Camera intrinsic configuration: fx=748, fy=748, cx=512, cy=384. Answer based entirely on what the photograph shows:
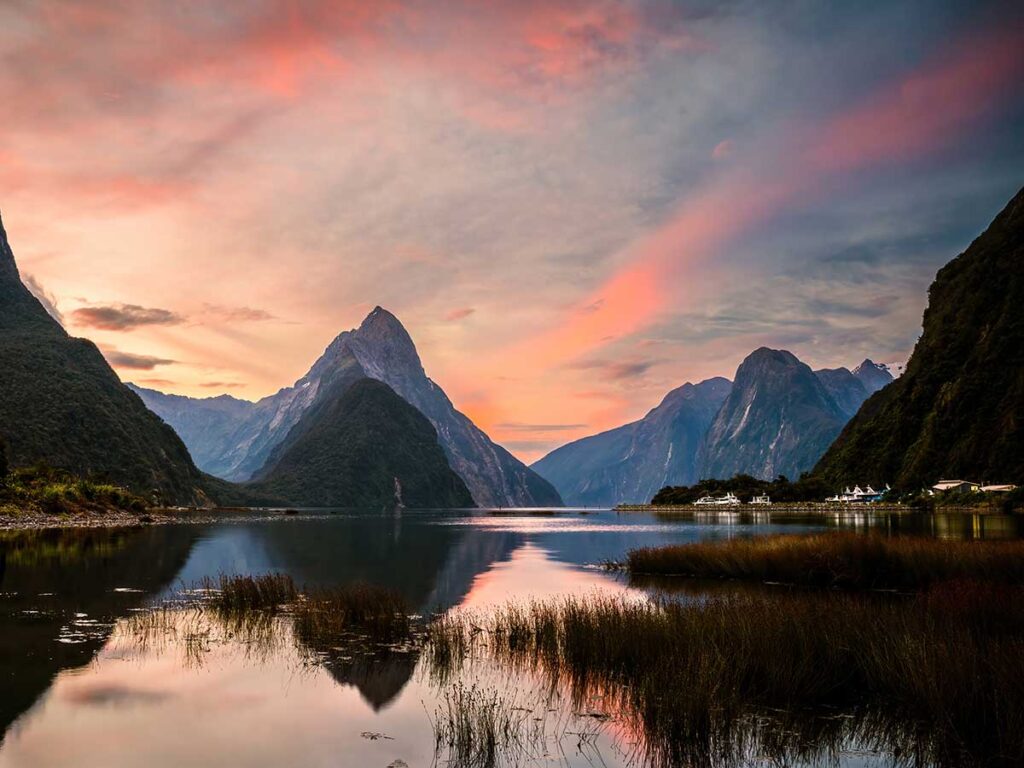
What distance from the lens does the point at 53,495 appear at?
8519cm

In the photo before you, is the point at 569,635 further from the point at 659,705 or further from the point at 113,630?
the point at 113,630

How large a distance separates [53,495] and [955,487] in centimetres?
12603

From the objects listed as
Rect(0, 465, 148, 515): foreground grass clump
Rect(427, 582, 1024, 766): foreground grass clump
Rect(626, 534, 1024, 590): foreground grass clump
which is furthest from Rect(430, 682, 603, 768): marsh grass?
Rect(0, 465, 148, 515): foreground grass clump

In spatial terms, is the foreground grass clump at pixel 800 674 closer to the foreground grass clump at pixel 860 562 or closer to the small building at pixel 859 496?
the foreground grass clump at pixel 860 562

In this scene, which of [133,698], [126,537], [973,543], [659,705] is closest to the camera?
[659,705]

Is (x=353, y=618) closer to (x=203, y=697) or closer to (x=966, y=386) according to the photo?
(x=203, y=697)

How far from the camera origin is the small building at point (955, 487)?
11162 cm

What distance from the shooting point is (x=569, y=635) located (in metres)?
18.4

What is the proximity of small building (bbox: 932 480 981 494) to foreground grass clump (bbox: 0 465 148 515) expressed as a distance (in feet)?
397

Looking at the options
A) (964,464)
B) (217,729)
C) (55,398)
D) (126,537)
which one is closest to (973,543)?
(217,729)

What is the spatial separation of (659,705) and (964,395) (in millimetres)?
147873

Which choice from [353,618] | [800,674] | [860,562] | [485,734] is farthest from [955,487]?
[485,734]

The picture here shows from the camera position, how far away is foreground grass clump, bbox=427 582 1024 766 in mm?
11523

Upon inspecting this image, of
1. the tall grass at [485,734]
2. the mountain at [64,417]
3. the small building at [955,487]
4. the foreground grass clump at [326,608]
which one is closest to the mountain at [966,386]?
the small building at [955,487]
